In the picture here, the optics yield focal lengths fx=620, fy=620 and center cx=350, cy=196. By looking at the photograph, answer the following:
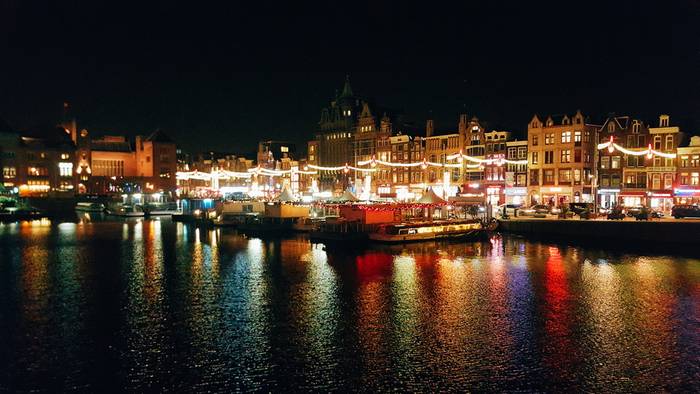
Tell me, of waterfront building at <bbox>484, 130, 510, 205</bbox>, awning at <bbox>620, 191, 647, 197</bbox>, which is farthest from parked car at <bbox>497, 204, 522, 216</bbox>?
awning at <bbox>620, 191, 647, 197</bbox>

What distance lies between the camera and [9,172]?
483 ft

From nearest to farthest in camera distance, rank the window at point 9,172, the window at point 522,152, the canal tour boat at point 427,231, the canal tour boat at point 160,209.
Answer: the canal tour boat at point 427,231, the window at point 522,152, the canal tour boat at point 160,209, the window at point 9,172

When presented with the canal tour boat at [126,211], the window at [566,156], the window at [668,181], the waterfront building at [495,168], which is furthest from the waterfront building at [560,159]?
the canal tour boat at [126,211]

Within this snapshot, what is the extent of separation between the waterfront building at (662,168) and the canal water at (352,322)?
34.3 metres

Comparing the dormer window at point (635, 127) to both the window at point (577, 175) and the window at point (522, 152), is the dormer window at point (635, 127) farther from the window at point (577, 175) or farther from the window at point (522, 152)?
the window at point (522, 152)

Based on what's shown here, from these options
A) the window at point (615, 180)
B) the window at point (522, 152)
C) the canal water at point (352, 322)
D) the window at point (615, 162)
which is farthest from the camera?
the window at point (522, 152)

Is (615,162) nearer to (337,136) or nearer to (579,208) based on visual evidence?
(579,208)

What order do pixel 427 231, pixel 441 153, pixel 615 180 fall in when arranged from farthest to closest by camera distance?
pixel 441 153 < pixel 615 180 < pixel 427 231

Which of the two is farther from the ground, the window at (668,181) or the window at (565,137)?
the window at (565,137)

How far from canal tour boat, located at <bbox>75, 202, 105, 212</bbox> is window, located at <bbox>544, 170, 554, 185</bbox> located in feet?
299

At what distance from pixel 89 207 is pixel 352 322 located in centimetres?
12084

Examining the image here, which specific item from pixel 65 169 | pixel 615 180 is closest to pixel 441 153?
pixel 615 180

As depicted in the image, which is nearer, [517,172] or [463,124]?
[517,172]

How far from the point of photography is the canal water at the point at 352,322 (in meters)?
22.1
